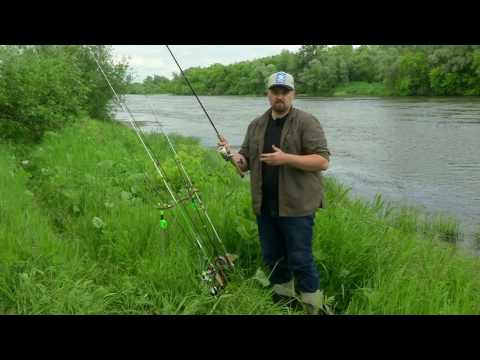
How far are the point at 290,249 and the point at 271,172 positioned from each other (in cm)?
59

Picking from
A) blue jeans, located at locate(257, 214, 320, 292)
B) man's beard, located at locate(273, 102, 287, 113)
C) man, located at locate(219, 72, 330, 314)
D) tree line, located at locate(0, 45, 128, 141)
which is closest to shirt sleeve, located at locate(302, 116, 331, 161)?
man, located at locate(219, 72, 330, 314)

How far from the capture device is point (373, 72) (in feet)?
175

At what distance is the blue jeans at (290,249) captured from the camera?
3.13 metres

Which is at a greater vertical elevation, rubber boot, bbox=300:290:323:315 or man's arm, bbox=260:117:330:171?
man's arm, bbox=260:117:330:171

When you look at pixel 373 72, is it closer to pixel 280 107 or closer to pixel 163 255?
pixel 163 255

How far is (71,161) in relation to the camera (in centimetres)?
756

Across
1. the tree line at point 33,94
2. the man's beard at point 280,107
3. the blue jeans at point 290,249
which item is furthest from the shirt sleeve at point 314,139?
the tree line at point 33,94

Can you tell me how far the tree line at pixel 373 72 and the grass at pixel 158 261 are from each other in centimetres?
2687

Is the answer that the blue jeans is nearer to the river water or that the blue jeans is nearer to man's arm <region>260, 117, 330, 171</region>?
man's arm <region>260, 117, 330, 171</region>

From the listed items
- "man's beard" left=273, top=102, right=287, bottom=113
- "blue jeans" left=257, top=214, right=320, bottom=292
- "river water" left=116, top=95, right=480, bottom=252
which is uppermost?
"man's beard" left=273, top=102, right=287, bottom=113

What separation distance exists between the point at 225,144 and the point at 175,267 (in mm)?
1112

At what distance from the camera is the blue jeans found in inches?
123

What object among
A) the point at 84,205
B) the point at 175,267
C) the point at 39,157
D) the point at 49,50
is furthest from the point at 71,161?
the point at 49,50
